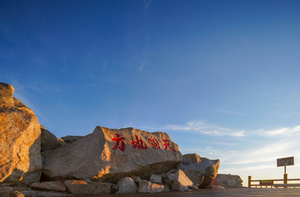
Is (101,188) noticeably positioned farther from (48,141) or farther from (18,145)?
(48,141)

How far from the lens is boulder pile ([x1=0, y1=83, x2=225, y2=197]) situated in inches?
283

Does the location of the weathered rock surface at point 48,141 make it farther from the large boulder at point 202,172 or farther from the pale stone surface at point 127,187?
the large boulder at point 202,172

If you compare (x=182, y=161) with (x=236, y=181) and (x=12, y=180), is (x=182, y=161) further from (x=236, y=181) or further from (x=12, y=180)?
(x=236, y=181)

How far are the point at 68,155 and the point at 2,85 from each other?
392 centimetres

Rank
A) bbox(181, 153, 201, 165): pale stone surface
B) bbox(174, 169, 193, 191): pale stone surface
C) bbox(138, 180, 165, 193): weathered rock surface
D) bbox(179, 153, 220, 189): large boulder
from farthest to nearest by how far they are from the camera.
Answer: bbox(181, 153, 201, 165): pale stone surface < bbox(179, 153, 220, 189): large boulder < bbox(174, 169, 193, 191): pale stone surface < bbox(138, 180, 165, 193): weathered rock surface

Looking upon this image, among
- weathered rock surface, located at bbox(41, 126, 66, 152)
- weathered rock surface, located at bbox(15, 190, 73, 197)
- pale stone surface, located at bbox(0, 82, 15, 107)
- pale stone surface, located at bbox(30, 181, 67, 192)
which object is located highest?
pale stone surface, located at bbox(0, 82, 15, 107)

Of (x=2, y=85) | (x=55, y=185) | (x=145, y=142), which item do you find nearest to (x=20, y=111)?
(x=2, y=85)

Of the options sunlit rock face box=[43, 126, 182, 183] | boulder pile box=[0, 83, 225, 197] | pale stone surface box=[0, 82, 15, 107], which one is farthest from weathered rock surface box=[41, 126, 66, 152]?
pale stone surface box=[0, 82, 15, 107]

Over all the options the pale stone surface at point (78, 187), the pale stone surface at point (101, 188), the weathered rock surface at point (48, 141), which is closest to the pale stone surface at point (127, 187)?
the pale stone surface at point (101, 188)

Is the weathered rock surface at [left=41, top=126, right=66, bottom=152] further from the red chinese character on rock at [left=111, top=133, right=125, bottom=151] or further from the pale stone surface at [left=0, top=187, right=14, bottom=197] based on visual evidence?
the pale stone surface at [left=0, top=187, right=14, bottom=197]

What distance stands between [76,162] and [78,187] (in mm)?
1307

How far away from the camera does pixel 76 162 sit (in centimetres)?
841

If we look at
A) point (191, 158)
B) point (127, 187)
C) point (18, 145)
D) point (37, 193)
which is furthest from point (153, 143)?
point (18, 145)

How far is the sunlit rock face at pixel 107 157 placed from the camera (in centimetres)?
823
